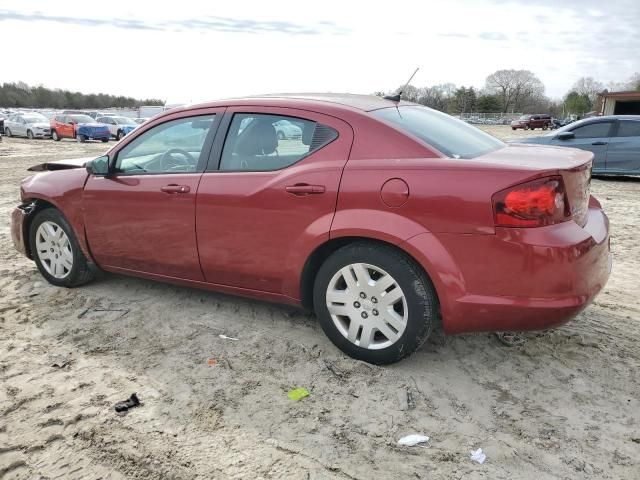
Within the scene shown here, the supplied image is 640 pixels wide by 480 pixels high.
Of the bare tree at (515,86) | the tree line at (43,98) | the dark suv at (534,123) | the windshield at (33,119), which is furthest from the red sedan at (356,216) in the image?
the bare tree at (515,86)

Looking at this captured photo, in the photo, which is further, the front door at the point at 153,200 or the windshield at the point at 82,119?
the windshield at the point at 82,119

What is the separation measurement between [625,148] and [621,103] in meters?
26.5

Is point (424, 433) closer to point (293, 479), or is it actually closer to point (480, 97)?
point (293, 479)

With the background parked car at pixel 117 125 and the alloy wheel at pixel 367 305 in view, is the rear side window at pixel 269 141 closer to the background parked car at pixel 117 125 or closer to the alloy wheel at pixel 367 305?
the alloy wheel at pixel 367 305

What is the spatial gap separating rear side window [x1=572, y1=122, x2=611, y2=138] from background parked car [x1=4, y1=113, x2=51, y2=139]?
26.3m

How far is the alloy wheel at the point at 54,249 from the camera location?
15.0ft

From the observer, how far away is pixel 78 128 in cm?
2652

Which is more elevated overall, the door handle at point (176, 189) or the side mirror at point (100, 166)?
the side mirror at point (100, 166)

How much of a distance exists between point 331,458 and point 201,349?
54.2 inches

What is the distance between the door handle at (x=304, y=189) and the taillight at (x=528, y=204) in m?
1.02

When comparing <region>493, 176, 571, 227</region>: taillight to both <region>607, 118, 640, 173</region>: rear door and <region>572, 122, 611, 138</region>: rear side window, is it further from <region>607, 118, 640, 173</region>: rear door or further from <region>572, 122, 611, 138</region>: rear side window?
<region>607, 118, 640, 173</region>: rear door

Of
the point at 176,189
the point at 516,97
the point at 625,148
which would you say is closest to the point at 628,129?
the point at 625,148

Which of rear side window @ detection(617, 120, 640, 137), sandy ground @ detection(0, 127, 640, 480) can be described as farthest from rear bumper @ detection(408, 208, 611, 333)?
rear side window @ detection(617, 120, 640, 137)

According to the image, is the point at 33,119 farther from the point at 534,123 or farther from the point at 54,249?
the point at 534,123
